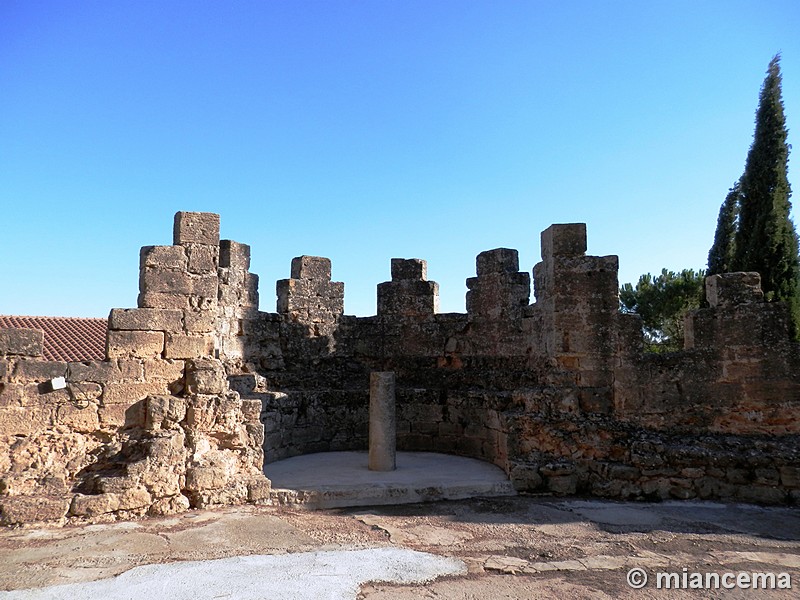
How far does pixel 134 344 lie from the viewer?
761 centimetres

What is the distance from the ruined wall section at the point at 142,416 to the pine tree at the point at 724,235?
65.2 feet

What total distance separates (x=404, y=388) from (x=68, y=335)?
463 inches

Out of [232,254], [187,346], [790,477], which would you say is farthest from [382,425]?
[790,477]

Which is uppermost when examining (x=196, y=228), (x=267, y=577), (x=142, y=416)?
(x=196, y=228)

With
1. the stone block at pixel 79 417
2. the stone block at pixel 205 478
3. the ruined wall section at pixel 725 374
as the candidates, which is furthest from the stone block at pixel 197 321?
the ruined wall section at pixel 725 374

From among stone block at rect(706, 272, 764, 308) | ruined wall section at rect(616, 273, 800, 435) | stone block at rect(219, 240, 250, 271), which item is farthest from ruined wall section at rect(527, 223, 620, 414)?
stone block at rect(219, 240, 250, 271)

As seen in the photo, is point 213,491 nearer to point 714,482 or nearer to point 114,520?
point 114,520

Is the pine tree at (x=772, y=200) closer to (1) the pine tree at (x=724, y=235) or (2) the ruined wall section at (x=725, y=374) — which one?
(1) the pine tree at (x=724, y=235)

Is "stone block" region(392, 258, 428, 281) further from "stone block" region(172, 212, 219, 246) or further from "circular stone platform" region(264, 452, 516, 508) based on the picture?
"stone block" region(172, 212, 219, 246)

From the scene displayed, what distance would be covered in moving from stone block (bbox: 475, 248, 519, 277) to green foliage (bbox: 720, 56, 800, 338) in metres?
11.3

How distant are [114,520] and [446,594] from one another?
13.3ft

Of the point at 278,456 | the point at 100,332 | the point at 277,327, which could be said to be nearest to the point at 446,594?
the point at 278,456

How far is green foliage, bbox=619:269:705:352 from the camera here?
23.7m

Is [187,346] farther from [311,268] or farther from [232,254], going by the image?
[311,268]
